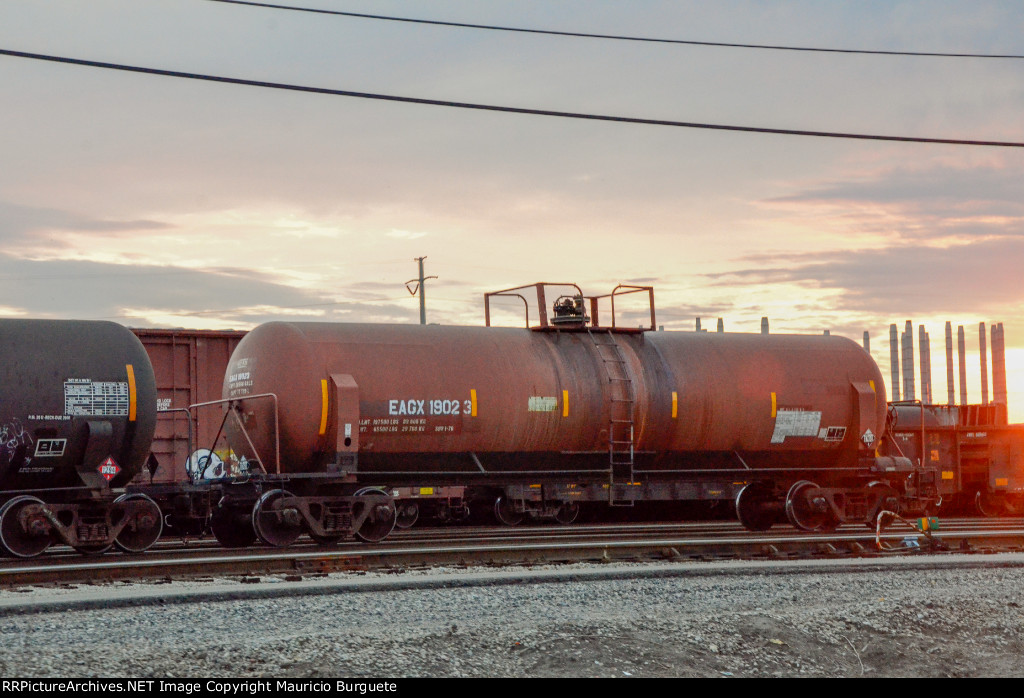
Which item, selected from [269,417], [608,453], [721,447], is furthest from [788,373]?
[269,417]

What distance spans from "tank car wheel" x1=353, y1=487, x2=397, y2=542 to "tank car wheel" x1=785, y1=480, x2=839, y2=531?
22.9ft

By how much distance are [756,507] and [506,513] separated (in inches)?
173

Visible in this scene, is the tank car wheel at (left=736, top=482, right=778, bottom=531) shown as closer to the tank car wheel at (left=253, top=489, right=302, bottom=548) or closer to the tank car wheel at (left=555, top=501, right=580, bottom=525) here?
the tank car wheel at (left=555, top=501, right=580, bottom=525)

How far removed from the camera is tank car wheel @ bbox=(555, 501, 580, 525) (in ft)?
67.9

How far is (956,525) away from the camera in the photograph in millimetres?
21234

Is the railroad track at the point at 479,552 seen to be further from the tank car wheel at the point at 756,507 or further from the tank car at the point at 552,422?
the tank car at the point at 552,422

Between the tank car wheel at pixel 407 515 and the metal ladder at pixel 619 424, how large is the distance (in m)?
3.36

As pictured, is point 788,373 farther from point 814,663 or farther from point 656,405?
point 814,663

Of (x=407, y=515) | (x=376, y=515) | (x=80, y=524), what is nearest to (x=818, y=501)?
(x=407, y=515)

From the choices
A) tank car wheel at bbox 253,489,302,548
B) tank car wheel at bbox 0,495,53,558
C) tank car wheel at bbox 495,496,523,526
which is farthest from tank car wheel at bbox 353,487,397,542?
tank car wheel at bbox 0,495,53,558

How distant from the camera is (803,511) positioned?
19391 mm

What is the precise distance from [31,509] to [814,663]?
33.4 feet

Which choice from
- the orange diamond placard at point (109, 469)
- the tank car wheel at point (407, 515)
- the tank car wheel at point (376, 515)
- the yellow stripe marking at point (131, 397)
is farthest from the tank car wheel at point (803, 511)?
the orange diamond placard at point (109, 469)

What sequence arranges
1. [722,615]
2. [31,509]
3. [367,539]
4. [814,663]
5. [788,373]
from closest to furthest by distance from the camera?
1. [814,663]
2. [722,615]
3. [31,509]
4. [367,539]
5. [788,373]
